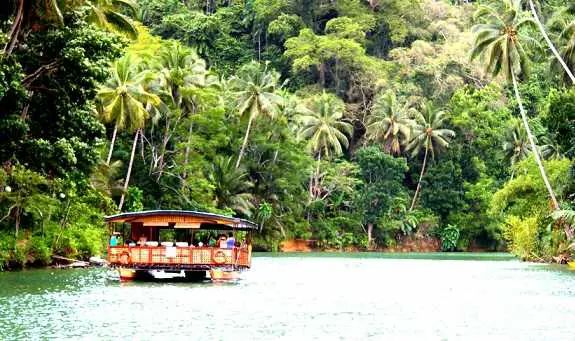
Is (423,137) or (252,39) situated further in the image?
(252,39)

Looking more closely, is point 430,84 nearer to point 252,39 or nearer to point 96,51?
point 252,39

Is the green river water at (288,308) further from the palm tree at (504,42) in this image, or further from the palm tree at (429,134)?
the palm tree at (429,134)

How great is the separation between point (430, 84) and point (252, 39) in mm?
17163

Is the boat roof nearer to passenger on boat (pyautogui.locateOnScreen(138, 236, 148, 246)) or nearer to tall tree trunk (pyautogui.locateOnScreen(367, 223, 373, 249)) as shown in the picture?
passenger on boat (pyautogui.locateOnScreen(138, 236, 148, 246))

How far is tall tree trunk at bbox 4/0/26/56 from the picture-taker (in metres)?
30.8

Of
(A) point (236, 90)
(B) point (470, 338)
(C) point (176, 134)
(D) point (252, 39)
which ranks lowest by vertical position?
(B) point (470, 338)

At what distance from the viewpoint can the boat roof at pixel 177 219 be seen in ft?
115

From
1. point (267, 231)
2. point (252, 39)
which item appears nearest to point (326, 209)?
point (267, 231)

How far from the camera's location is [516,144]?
78875 mm

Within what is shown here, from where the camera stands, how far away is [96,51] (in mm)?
33469

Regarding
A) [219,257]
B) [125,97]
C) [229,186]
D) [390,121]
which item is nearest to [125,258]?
[219,257]

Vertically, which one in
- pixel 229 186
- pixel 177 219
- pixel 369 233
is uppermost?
pixel 229 186

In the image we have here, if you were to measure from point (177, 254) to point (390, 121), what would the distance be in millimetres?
48043

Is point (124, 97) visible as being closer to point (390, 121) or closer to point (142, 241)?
point (142, 241)
